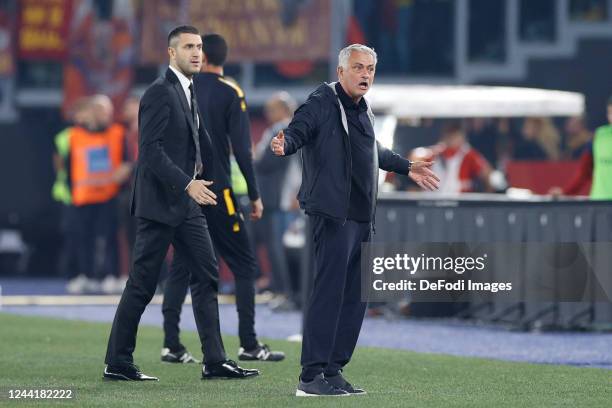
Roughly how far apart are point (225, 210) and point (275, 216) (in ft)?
21.7

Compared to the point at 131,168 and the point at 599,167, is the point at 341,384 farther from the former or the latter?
the point at 131,168

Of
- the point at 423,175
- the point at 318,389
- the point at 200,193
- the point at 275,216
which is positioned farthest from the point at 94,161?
the point at 318,389

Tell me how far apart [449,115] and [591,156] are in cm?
556

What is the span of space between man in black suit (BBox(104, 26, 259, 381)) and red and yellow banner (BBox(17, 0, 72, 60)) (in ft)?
48.8

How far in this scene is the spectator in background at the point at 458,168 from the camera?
18422mm

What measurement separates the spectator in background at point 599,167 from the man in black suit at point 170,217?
215 inches

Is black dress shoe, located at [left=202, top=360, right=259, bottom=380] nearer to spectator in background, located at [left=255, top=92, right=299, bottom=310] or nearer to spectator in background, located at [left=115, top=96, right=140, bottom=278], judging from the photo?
spectator in background, located at [left=255, top=92, right=299, bottom=310]

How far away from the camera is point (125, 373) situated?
10.8m

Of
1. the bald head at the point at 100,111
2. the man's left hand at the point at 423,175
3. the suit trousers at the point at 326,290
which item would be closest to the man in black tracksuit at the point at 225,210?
the man's left hand at the point at 423,175

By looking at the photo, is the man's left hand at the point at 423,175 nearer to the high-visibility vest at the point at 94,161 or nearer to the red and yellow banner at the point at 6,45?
the high-visibility vest at the point at 94,161

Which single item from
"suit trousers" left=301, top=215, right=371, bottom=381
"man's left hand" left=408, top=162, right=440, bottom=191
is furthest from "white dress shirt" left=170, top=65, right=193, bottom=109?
"man's left hand" left=408, top=162, right=440, bottom=191

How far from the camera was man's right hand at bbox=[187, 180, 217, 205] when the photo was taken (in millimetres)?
10234

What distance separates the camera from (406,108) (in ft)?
68.2

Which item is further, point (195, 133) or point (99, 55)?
point (99, 55)
